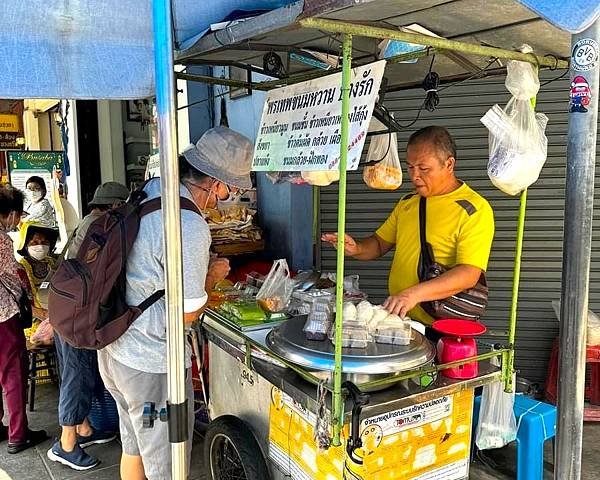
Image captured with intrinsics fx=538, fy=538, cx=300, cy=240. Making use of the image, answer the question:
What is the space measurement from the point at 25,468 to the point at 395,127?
3.23m

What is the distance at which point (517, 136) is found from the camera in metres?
2.15

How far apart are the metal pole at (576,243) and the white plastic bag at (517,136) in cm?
19

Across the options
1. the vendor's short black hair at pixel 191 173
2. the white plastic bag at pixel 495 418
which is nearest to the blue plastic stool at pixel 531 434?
the white plastic bag at pixel 495 418

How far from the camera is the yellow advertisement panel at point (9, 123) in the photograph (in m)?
11.6

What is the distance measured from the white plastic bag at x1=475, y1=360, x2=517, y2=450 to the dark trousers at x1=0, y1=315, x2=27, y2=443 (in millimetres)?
2951

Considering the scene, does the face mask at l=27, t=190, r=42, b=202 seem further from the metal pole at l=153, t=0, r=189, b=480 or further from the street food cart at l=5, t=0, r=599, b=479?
the metal pole at l=153, t=0, r=189, b=480

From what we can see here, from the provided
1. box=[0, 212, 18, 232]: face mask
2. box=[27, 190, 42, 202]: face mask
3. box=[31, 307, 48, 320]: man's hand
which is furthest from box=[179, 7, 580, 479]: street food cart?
box=[27, 190, 42, 202]: face mask

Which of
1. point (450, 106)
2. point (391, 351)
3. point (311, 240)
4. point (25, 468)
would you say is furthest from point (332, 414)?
point (450, 106)

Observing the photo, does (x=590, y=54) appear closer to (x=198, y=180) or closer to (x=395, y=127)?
(x=395, y=127)

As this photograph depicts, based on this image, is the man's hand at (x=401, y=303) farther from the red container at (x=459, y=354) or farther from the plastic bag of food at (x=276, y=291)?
the plastic bag of food at (x=276, y=291)

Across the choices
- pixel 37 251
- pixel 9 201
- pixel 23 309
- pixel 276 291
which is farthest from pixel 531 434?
pixel 37 251

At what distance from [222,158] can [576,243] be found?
1457 millimetres

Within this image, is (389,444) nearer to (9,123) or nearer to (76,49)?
(76,49)

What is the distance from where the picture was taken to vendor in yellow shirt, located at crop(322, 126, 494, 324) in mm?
2426
